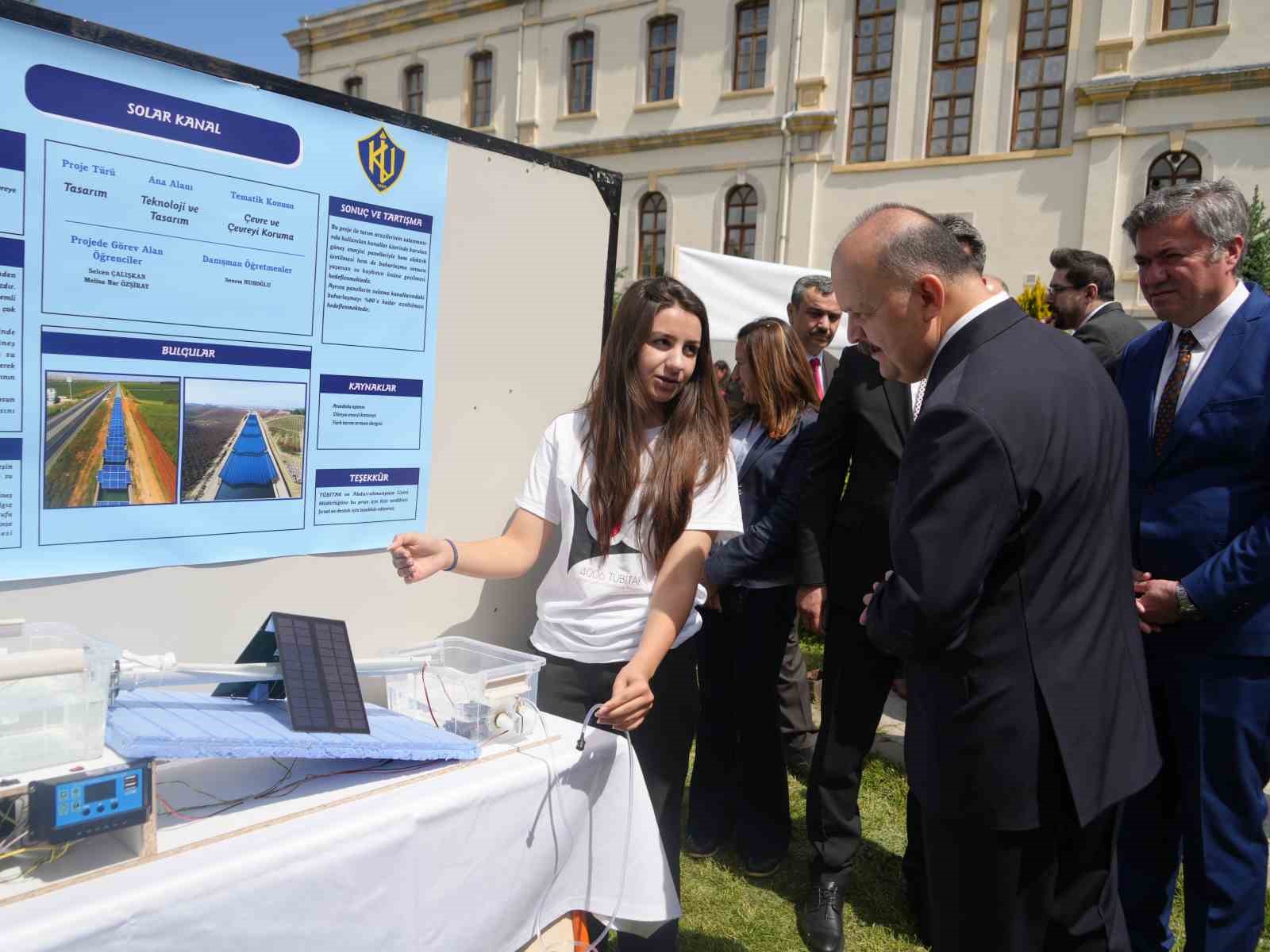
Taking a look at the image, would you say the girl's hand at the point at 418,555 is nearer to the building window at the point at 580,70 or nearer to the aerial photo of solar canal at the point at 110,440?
the aerial photo of solar canal at the point at 110,440

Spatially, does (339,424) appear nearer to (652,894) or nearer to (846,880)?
(652,894)

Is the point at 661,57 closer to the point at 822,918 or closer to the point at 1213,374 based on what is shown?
the point at 1213,374

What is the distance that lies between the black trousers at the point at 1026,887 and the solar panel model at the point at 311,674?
1.11m

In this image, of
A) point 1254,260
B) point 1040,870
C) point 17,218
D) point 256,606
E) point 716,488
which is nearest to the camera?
point 17,218

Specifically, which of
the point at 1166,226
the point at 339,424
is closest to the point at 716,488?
the point at 339,424

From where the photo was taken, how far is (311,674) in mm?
1570

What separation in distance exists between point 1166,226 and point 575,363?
160 centimetres

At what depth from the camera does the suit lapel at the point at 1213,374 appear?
226 centimetres

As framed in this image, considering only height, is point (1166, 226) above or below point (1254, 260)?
below

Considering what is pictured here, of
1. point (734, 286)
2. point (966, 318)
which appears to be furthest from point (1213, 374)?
point (734, 286)

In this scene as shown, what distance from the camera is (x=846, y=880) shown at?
292 centimetres

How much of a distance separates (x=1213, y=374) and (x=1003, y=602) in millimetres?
1151

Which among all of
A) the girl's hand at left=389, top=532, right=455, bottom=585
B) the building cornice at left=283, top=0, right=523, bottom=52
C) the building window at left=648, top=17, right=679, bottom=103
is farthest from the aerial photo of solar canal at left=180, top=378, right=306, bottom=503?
the building cornice at left=283, top=0, right=523, bottom=52

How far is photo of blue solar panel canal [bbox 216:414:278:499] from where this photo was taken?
187cm
